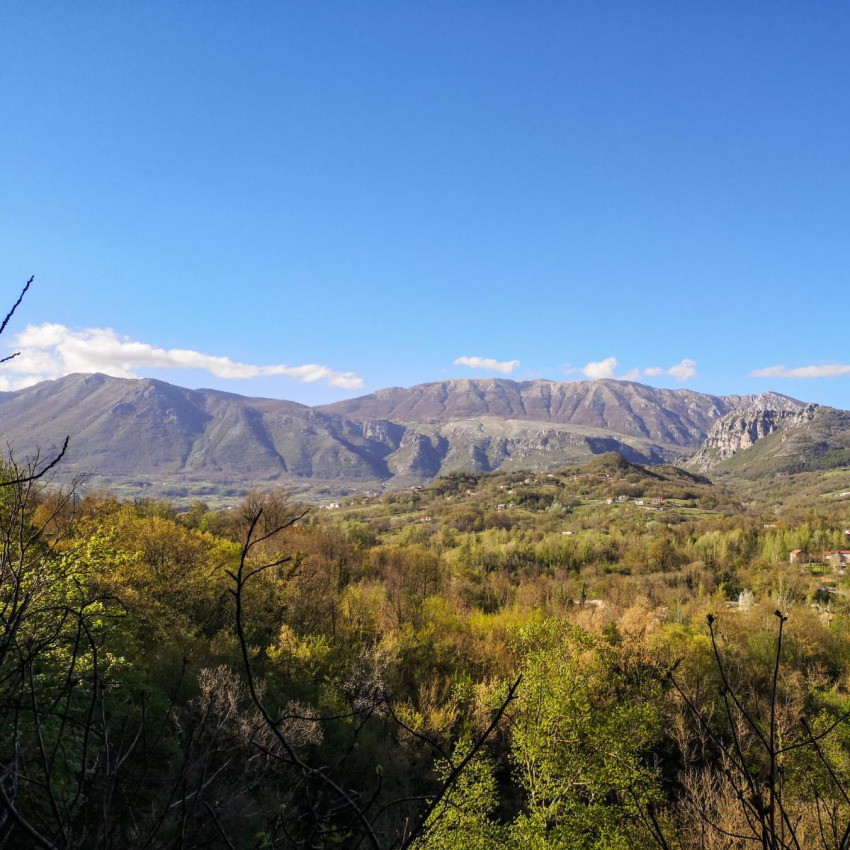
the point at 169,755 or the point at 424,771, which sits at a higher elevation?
the point at 169,755

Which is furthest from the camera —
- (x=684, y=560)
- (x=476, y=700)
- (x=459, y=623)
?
(x=684, y=560)

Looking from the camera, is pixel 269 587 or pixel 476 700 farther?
pixel 269 587

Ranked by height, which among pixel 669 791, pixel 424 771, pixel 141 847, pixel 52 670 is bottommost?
pixel 669 791

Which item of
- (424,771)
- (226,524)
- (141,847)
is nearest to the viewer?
(141,847)

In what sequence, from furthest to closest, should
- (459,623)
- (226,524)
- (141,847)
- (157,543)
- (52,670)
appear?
(226,524) < (459,623) < (157,543) < (52,670) < (141,847)

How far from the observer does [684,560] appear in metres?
84.3

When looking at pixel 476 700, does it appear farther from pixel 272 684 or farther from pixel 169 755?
pixel 169 755

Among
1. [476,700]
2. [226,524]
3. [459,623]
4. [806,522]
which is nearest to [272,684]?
[476,700]

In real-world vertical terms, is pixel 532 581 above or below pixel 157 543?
below

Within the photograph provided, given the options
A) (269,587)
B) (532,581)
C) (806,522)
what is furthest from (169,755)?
(806,522)

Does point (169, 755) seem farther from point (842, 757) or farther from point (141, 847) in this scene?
point (842, 757)

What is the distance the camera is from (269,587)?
104 feet

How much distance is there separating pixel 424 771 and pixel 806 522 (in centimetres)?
11322

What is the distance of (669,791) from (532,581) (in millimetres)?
37314
